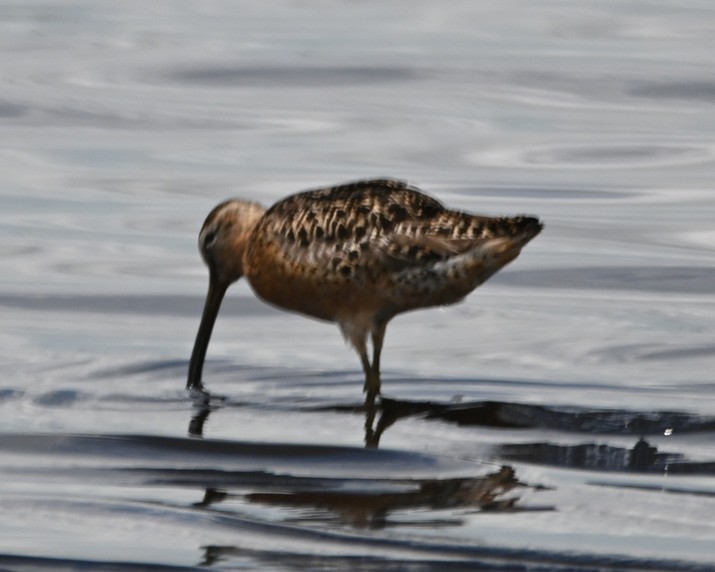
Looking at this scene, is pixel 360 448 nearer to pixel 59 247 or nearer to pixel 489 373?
pixel 489 373

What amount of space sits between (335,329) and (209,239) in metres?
1.19

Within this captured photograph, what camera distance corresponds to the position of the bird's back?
7434 millimetres

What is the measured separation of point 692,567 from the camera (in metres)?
5.17

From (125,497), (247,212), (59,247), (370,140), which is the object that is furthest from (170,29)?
(125,497)

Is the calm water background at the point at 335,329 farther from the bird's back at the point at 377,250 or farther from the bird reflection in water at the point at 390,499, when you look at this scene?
the bird's back at the point at 377,250

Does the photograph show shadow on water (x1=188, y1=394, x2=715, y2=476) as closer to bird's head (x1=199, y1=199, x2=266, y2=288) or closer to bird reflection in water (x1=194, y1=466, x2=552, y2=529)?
bird reflection in water (x1=194, y1=466, x2=552, y2=529)

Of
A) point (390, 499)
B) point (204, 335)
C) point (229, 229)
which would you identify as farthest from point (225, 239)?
point (390, 499)

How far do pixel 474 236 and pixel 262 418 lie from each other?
3.77 feet

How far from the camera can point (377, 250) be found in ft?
24.6

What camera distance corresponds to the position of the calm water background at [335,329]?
5688 millimetres

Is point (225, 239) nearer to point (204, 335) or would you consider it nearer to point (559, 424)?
point (204, 335)

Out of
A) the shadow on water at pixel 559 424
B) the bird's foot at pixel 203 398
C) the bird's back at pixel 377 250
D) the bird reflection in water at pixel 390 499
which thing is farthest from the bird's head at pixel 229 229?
the bird reflection in water at pixel 390 499

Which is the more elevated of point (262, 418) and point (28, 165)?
point (28, 165)

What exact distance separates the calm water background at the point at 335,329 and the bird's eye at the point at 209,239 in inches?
21.7
